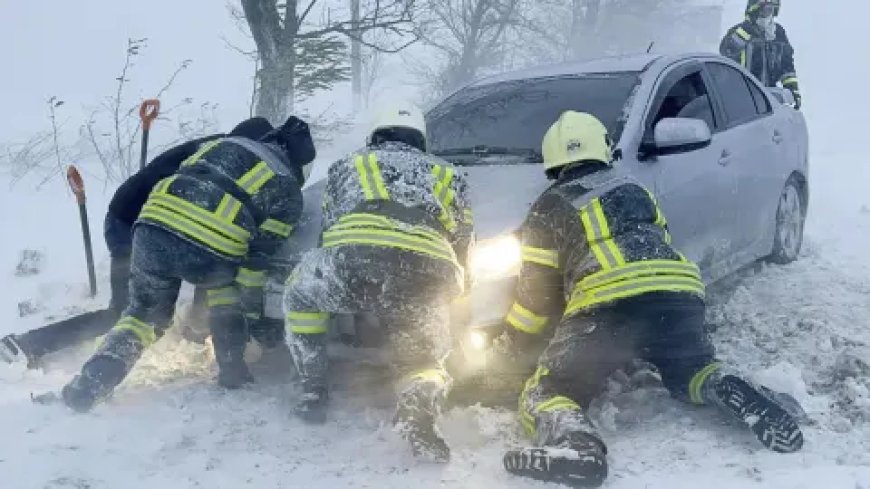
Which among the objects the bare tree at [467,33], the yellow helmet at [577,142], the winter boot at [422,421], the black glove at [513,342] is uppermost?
the bare tree at [467,33]

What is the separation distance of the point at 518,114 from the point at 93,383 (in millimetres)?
2831

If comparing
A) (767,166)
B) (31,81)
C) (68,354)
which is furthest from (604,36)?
(68,354)

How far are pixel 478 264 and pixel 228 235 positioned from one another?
1203 millimetres

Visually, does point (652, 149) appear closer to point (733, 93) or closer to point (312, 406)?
point (733, 93)

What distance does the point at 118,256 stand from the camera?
476 centimetres

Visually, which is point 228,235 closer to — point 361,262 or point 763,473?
point 361,262

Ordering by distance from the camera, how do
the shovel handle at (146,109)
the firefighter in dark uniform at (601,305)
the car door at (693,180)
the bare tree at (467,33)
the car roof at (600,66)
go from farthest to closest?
1. the bare tree at (467,33)
2. the shovel handle at (146,109)
3. the car roof at (600,66)
4. the car door at (693,180)
5. the firefighter in dark uniform at (601,305)

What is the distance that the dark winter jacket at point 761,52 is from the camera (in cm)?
892

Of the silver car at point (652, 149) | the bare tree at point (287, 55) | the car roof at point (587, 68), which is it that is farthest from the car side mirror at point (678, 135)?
the bare tree at point (287, 55)

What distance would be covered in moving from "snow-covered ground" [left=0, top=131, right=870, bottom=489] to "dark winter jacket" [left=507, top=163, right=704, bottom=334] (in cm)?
58

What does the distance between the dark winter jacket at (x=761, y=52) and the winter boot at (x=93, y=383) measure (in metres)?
7.40

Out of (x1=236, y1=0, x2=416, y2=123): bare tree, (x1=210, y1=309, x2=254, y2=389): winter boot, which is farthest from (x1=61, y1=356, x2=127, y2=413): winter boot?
(x1=236, y1=0, x2=416, y2=123): bare tree

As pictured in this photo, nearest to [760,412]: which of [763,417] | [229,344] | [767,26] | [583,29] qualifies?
[763,417]

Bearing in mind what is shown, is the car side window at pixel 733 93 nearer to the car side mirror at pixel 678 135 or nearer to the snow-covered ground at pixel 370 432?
the car side mirror at pixel 678 135
